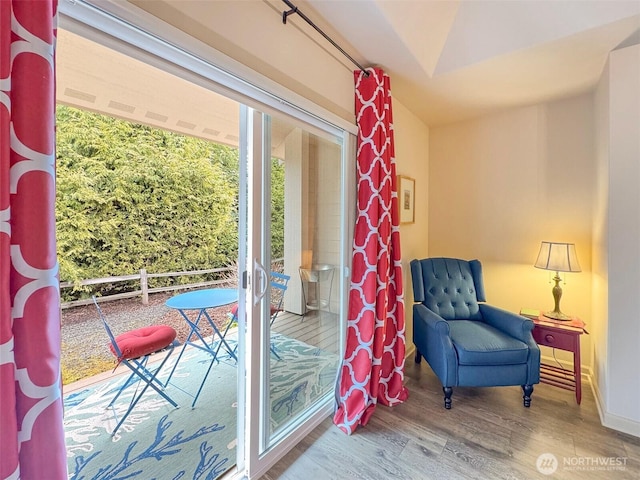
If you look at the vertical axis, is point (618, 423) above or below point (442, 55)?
below

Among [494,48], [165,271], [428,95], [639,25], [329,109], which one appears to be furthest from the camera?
[165,271]

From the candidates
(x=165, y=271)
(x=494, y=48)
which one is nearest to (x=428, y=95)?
(x=494, y=48)

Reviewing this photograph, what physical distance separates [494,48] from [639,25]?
0.71 meters

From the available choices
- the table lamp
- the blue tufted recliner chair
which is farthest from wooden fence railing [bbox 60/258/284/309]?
the table lamp

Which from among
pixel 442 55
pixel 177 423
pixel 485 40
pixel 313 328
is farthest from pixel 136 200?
pixel 485 40

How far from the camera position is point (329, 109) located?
177 cm

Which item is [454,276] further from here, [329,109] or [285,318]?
[329,109]

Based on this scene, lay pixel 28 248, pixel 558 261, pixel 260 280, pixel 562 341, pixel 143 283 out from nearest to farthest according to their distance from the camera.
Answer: pixel 28 248 < pixel 260 280 < pixel 562 341 < pixel 558 261 < pixel 143 283

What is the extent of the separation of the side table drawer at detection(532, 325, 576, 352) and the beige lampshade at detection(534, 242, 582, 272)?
482 mm

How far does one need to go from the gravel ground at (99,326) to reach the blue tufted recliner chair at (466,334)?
273 cm

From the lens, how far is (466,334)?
219 cm

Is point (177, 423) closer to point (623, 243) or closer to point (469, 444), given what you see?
point (469, 444)

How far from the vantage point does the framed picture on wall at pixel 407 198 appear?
2600 mm

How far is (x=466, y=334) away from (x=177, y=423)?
2.20 m
